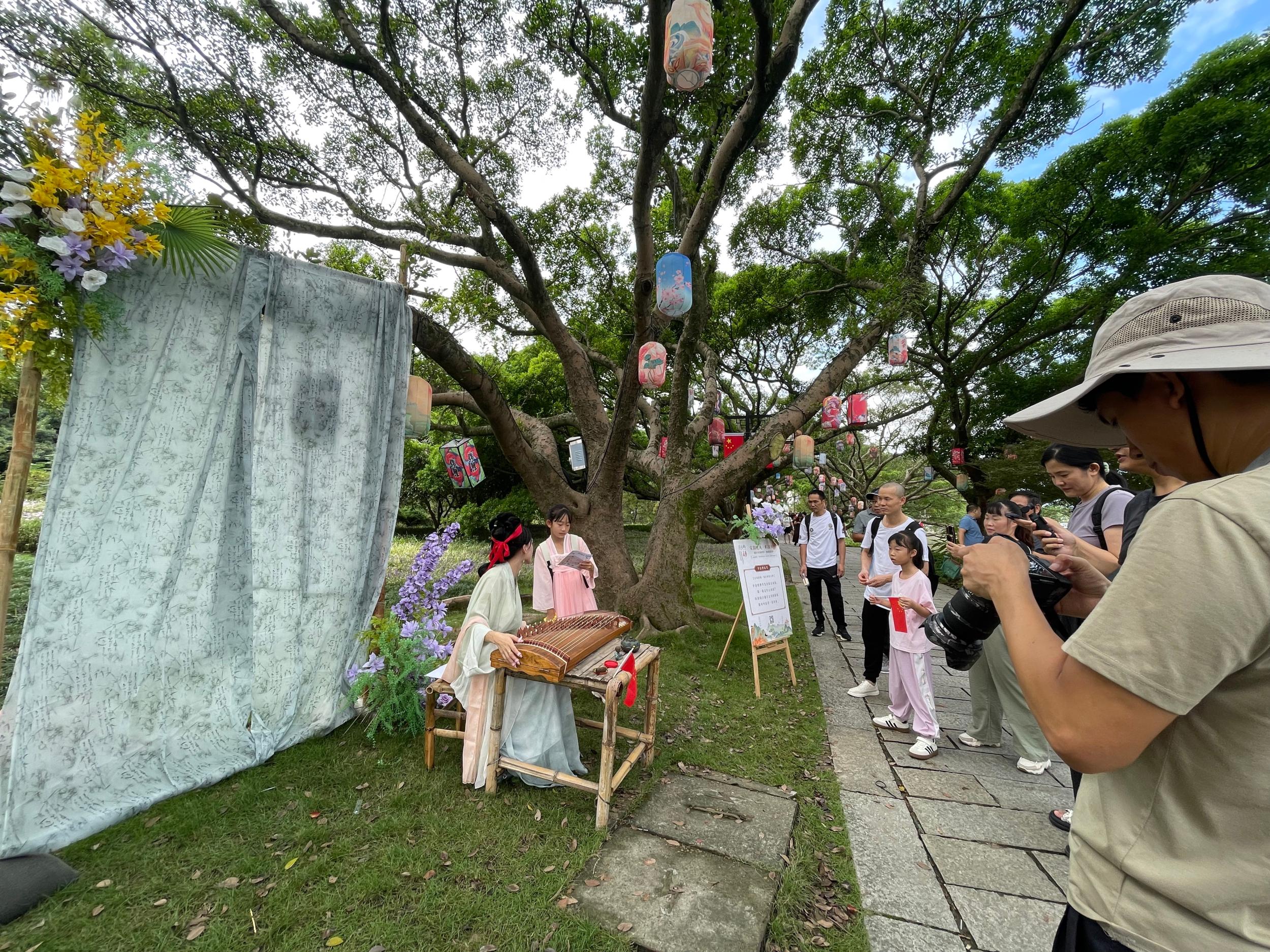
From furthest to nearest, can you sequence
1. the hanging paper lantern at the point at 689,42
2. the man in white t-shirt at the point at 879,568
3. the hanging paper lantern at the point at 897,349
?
the hanging paper lantern at the point at 897,349
the man in white t-shirt at the point at 879,568
the hanging paper lantern at the point at 689,42

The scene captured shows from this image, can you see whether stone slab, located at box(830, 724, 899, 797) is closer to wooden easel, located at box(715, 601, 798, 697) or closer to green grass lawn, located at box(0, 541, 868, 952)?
green grass lawn, located at box(0, 541, 868, 952)

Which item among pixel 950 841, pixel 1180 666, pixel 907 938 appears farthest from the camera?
pixel 950 841

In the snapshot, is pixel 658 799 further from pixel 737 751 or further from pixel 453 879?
pixel 453 879

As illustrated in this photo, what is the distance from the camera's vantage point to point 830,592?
723 centimetres

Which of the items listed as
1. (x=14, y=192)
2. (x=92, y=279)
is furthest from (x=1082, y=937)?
(x=14, y=192)

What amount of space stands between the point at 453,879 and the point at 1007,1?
37.9 feet

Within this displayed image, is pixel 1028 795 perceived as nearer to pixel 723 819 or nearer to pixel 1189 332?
pixel 723 819

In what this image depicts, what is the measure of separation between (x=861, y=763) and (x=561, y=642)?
2578 millimetres

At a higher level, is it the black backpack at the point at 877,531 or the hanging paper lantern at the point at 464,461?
the hanging paper lantern at the point at 464,461

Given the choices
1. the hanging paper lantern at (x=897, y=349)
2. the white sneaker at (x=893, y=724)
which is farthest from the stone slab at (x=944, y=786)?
the hanging paper lantern at (x=897, y=349)

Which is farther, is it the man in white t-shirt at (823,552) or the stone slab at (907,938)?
the man in white t-shirt at (823,552)

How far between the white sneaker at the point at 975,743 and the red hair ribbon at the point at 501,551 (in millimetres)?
4023

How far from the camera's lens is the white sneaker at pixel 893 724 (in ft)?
14.1

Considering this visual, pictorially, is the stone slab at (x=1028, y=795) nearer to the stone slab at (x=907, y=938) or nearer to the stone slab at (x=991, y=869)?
the stone slab at (x=991, y=869)
